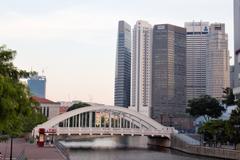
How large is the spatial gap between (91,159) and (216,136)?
20.2 meters

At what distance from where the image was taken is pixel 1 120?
18266 mm

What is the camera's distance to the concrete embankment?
2653 inches

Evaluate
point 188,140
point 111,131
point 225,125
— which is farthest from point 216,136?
point 111,131

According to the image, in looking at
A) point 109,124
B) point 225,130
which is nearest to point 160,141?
point 109,124

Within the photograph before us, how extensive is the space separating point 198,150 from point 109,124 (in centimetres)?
3267

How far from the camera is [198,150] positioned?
79562 mm

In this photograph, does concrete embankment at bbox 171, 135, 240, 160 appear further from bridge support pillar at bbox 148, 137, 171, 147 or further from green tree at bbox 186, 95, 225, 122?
green tree at bbox 186, 95, 225, 122

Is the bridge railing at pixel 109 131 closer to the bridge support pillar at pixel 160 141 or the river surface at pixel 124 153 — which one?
the bridge support pillar at pixel 160 141

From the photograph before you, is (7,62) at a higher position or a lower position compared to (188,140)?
higher

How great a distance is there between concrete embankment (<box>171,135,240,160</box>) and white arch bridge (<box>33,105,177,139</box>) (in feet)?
17.6

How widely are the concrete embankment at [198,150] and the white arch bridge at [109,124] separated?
17.6 feet

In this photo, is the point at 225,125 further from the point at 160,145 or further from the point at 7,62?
the point at 7,62

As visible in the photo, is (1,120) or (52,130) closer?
(1,120)

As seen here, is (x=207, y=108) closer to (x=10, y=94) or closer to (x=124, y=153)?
(x=124, y=153)
